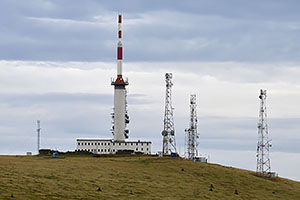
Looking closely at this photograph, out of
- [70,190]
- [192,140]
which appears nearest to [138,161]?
[192,140]

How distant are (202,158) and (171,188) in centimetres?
4666

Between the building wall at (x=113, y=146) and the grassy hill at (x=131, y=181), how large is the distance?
20944 mm

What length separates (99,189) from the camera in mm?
92062

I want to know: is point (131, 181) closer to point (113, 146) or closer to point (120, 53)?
point (113, 146)

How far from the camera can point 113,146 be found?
15612 centimetres

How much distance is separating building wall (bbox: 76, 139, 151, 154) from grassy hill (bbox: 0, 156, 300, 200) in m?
20.9

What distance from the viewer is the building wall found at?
15538 cm

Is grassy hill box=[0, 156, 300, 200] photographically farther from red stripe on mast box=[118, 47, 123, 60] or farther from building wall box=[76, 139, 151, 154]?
red stripe on mast box=[118, 47, 123, 60]

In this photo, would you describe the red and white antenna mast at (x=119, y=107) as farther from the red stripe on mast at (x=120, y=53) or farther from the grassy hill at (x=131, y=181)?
the grassy hill at (x=131, y=181)

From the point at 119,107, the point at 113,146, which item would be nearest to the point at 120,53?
the point at 119,107

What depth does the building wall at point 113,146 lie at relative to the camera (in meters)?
155

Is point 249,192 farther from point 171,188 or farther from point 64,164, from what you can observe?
point 64,164

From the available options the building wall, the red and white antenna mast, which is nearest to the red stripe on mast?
the red and white antenna mast

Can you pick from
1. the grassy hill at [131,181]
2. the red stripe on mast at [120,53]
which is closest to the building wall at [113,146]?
the grassy hill at [131,181]
